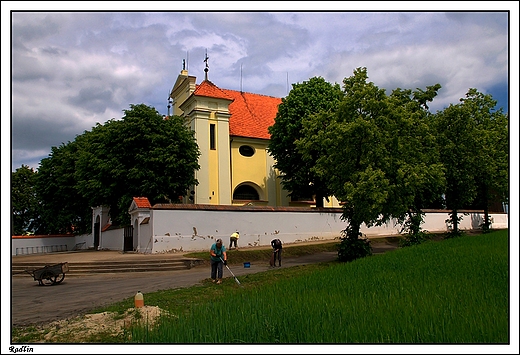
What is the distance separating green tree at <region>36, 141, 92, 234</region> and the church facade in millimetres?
10470

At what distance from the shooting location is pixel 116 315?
8.38 metres

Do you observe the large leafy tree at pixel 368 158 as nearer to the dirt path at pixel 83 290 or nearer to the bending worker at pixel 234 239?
the dirt path at pixel 83 290

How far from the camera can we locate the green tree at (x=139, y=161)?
2830cm

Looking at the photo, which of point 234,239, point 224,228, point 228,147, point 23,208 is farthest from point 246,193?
point 23,208

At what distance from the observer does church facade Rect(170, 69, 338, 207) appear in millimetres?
34656

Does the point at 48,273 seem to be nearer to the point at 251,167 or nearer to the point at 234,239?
the point at 234,239

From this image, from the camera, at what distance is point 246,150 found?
38.4 metres

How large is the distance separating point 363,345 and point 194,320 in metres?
2.76

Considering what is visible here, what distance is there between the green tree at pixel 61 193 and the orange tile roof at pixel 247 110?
12.3 metres

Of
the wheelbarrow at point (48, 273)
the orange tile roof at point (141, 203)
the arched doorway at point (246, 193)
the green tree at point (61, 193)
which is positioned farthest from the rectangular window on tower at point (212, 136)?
the wheelbarrow at point (48, 273)

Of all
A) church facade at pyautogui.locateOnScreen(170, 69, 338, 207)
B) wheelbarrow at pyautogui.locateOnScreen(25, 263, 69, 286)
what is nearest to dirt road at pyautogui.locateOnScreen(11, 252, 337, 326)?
wheelbarrow at pyautogui.locateOnScreen(25, 263, 69, 286)

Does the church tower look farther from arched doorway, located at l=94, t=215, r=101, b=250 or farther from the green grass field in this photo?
the green grass field

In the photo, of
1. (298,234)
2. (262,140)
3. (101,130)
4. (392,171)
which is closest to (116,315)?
(392,171)

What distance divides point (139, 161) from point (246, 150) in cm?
1173
